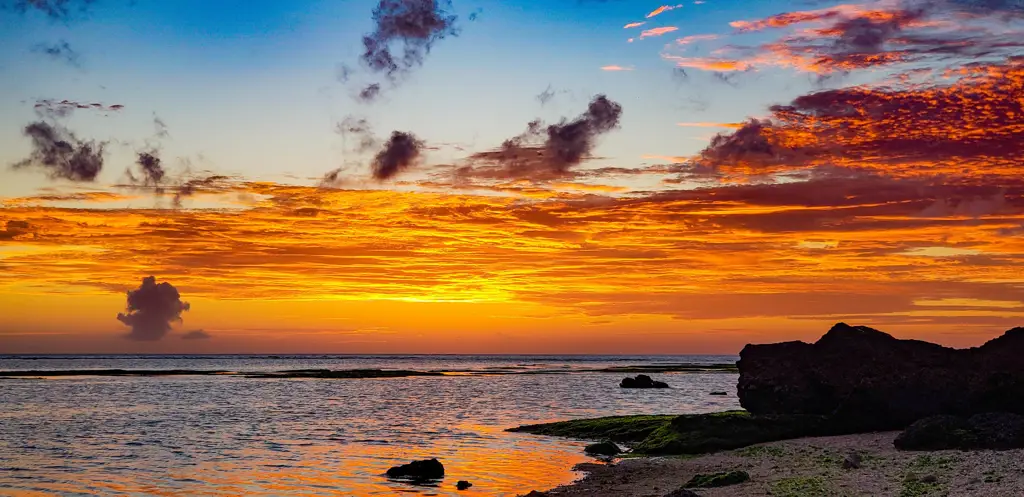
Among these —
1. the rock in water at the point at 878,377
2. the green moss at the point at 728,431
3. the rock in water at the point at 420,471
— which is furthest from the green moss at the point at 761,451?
the rock in water at the point at 420,471

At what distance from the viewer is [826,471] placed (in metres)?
35.5

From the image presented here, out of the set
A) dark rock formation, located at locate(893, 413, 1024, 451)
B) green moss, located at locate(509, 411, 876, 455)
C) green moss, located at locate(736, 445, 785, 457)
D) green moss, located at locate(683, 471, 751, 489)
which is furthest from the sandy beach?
green moss, located at locate(509, 411, 876, 455)

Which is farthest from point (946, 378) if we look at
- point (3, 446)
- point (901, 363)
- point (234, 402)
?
point (234, 402)

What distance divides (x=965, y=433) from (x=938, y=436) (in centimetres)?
114

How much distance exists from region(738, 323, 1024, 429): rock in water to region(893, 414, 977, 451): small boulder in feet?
22.4

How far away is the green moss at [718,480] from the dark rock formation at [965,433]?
9.86m

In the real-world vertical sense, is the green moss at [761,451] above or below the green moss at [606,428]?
above

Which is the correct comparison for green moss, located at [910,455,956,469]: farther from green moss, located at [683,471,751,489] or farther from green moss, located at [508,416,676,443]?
green moss, located at [508,416,676,443]

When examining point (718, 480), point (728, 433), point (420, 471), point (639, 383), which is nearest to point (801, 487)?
point (718, 480)

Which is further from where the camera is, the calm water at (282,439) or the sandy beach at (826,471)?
the calm water at (282,439)

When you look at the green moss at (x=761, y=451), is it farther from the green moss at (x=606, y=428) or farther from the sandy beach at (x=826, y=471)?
the green moss at (x=606, y=428)

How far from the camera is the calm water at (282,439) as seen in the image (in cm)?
4047

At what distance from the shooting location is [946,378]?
4819cm

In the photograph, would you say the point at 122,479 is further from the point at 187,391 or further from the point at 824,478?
the point at 187,391
